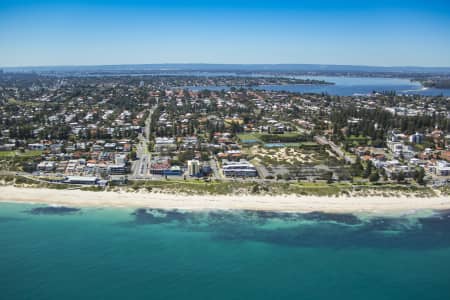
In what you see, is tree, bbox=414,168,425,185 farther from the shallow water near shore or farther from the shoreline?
the shallow water near shore

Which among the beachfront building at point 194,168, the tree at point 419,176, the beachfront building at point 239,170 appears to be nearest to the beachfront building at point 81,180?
the beachfront building at point 194,168

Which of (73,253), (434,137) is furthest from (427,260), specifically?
(434,137)

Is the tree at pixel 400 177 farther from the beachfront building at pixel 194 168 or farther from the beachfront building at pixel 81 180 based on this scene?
the beachfront building at pixel 81 180

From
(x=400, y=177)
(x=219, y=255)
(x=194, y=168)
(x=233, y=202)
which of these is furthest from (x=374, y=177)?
(x=219, y=255)

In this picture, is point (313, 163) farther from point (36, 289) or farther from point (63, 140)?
point (63, 140)

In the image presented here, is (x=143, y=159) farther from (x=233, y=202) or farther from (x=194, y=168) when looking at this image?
(x=233, y=202)
